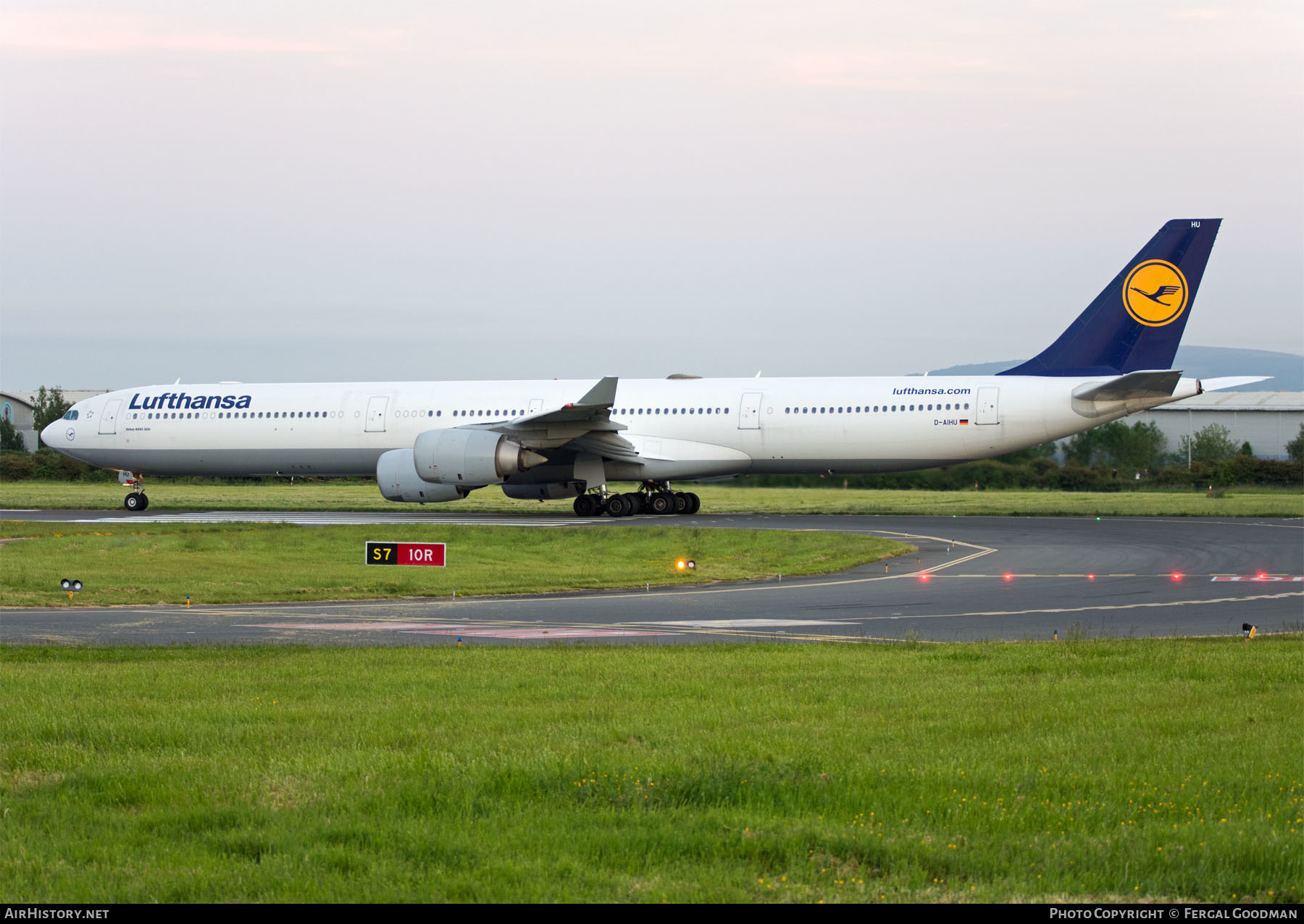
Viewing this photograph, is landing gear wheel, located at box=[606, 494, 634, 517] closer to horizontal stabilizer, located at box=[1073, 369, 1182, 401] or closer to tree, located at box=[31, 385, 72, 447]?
horizontal stabilizer, located at box=[1073, 369, 1182, 401]

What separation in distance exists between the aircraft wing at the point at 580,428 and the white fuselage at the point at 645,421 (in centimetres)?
96

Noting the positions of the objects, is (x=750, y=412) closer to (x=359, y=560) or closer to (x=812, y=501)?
(x=812, y=501)

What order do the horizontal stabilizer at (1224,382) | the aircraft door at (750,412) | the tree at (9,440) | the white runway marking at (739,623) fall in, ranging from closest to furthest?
the white runway marking at (739,623)
the horizontal stabilizer at (1224,382)
the aircraft door at (750,412)
the tree at (9,440)

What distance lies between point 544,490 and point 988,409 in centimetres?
1235

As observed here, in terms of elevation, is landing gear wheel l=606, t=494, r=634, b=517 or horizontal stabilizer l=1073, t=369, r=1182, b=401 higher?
horizontal stabilizer l=1073, t=369, r=1182, b=401

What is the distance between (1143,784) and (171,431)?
36.0 metres

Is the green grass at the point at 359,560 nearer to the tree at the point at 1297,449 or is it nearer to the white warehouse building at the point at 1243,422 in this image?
the tree at the point at 1297,449

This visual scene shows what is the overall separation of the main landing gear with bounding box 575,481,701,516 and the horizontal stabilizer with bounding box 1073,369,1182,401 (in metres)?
10.9

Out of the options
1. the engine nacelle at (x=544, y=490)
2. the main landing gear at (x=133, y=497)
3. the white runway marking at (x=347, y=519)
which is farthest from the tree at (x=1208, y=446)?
the main landing gear at (x=133, y=497)

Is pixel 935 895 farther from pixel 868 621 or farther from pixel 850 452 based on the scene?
pixel 850 452

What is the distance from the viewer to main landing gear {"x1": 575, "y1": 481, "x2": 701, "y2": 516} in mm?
33781

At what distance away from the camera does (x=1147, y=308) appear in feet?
103

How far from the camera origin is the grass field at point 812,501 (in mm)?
36188

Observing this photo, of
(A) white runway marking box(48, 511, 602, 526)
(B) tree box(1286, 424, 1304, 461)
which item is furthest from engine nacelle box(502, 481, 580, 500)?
(B) tree box(1286, 424, 1304, 461)
